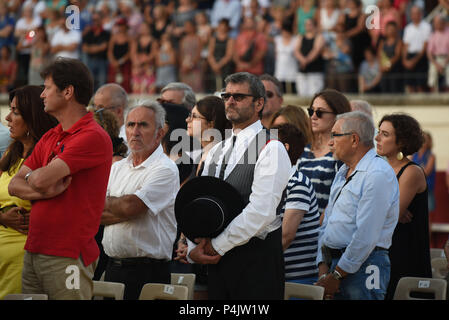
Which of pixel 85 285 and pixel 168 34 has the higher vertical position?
pixel 168 34

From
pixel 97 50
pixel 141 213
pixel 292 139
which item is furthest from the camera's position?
pixel 97 50

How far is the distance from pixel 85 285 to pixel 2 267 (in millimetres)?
619

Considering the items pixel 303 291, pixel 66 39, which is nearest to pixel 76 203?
pixel 303 291

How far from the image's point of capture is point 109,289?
454 centimetres

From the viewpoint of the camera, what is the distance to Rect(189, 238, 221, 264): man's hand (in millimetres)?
4277

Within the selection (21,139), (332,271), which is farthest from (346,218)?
(21,139)

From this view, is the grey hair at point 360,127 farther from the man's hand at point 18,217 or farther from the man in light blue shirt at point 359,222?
the man's hand at point 18,217

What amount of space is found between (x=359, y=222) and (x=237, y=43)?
7423 mm

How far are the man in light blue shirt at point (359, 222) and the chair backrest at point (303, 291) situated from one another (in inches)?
7.8

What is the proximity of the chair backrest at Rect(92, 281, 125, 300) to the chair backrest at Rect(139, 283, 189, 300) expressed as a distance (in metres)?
0.12

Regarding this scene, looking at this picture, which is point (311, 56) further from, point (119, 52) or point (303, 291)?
point (303, 291)

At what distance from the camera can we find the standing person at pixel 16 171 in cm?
428

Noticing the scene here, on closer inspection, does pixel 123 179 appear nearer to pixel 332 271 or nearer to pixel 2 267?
pixel 2 267

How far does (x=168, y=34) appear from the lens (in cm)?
1258
